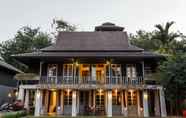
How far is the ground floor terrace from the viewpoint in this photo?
16.3 meters

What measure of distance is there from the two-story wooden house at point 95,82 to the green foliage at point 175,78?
124 cm

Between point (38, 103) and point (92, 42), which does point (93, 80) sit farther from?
point (92, 42)

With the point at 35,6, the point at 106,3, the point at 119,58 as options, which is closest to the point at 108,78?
the point at 119,58

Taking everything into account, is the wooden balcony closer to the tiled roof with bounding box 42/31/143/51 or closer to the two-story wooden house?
the two-story wooden house

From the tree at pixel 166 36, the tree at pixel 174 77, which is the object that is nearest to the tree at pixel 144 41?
the tree at pixel 166 36

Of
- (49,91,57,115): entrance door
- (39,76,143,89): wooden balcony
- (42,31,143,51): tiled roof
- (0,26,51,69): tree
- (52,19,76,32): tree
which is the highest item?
(52,19,76,32): tree

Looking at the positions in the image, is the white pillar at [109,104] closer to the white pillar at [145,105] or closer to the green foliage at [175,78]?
the white pillar at [145,105]

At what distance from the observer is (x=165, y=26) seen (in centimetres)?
2319

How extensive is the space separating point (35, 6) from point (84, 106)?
1425 cm

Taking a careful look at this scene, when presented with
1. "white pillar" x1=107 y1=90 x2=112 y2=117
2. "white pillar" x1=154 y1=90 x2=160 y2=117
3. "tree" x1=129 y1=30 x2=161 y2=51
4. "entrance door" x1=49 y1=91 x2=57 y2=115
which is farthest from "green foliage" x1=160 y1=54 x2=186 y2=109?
"tree" x1=129 y1=30 x2=161 y2=51

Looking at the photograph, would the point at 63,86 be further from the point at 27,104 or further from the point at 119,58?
the point at 119,58

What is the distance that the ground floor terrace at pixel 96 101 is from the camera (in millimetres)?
16281

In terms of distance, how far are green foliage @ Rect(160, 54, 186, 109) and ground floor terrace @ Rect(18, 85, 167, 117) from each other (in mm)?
1231

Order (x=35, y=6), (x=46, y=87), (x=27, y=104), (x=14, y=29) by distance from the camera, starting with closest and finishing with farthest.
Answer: (x=46, y=87) < (x=27, y=104) < (x=35, y=6) < (x=14, y=29)
